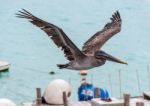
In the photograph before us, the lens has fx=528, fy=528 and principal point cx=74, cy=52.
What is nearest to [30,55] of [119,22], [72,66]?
[119,22]

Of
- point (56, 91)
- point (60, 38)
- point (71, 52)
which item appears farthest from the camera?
point (56, 91)

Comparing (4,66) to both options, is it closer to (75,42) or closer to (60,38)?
(75,42)

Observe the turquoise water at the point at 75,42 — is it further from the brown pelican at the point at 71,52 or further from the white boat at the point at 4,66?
the brown pelican at the point at 71,52

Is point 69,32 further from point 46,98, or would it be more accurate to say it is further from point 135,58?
point 46,98

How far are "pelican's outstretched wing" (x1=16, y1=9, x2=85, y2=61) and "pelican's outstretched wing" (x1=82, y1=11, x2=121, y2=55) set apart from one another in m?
0.45

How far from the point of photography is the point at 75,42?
28.7 metres

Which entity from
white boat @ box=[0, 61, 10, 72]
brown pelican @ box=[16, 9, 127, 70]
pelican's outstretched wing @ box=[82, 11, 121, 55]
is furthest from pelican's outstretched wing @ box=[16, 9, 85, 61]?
white boat @ box=[0, 61, 10, 72]

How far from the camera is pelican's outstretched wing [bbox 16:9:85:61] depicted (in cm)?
694

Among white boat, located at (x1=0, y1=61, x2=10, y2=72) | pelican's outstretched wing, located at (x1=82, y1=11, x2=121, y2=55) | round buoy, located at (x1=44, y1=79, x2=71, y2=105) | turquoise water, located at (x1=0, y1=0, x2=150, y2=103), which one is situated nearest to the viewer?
pelican's outstretched wing, located at (x1=82, y1=11, x2=121, y2=55)

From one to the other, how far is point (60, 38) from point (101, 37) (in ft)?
5.27

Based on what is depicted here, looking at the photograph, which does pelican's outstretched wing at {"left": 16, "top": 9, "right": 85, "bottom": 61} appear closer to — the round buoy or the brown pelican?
the brown pelican

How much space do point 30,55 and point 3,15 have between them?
9.69 metres

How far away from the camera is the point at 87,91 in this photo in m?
11.0

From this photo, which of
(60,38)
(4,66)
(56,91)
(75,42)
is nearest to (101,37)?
(60,38)
